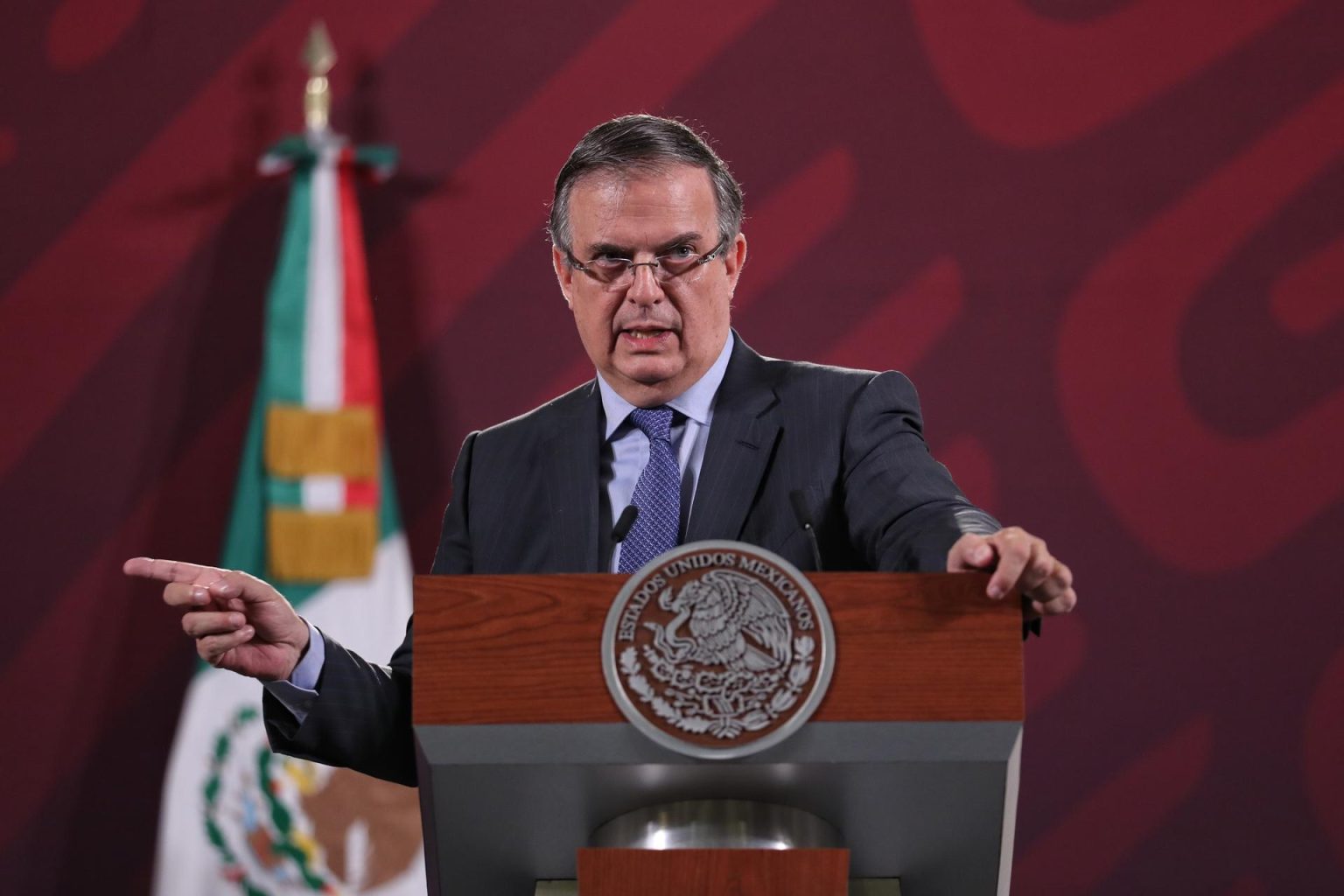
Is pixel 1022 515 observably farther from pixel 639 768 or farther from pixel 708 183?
pixel 639 768

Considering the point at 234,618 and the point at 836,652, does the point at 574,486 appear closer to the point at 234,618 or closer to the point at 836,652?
the point at 234,618

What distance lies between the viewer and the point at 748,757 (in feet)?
3.86

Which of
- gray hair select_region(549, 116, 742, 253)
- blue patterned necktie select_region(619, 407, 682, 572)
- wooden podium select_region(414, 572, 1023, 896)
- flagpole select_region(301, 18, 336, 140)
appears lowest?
wooden podium select_region(414, 572, 1023, 896)

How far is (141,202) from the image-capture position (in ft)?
12.2

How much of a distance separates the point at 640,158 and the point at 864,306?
1812 mm

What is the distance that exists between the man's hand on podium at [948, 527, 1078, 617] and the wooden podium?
0.08 feet

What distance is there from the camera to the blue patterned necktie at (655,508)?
1752mm

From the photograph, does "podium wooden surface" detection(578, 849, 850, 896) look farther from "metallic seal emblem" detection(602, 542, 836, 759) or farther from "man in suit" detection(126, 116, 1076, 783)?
"man in suit" detection(126, 116, 1076, 783)

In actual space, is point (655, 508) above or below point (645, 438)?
below

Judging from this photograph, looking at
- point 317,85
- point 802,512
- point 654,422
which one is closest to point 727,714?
point 802,512

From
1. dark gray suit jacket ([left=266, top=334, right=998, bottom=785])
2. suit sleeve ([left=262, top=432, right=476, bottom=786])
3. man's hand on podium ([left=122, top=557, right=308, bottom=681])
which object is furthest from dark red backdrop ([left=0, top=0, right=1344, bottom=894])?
man's hand on podium ([left=122, top=557, right=308, bottom=681])

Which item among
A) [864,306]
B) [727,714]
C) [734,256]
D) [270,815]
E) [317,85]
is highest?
[317,85]

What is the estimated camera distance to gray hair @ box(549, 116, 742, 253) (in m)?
1.92

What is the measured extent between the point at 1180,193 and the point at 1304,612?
1.08 m
